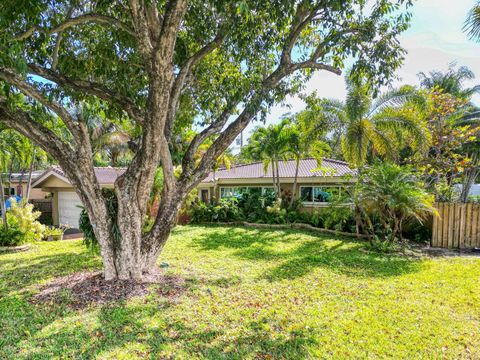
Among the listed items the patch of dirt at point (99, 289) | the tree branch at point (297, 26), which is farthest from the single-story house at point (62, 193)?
the tree branch at point (297, 26)

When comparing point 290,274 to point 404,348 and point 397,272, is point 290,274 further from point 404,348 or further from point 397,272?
point 404,348

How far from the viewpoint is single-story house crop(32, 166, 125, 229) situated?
714 inches

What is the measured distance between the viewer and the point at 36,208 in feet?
67.0

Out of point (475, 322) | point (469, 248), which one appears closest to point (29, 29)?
point (475, 322)

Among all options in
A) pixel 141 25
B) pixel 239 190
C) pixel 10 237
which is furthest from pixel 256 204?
pixel 141 25

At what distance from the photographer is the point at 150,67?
19.1 ft

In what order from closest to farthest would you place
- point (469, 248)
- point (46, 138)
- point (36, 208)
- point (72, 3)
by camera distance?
point (46, 138) → point (72, 3) → point (469, 248) → point (36, 208)

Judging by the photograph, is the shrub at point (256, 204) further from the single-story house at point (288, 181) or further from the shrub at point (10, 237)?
the shrub at point (10, 237)

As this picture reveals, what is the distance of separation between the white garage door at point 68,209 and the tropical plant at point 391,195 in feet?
49.4

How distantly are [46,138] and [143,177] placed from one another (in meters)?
1.87

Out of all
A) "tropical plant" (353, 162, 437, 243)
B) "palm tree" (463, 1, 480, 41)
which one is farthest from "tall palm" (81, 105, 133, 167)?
"palm tree" (463, 1, 480, 41)

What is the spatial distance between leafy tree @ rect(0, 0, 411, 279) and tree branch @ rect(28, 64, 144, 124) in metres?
0.02

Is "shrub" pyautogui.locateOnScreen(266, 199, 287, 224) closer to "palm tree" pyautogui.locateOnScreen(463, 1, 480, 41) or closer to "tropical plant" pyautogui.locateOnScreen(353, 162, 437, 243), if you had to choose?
"tropical plant" pyautogui.locateOnScreen(353, 162, 437, 243)

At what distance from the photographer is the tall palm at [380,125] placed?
12.7m
